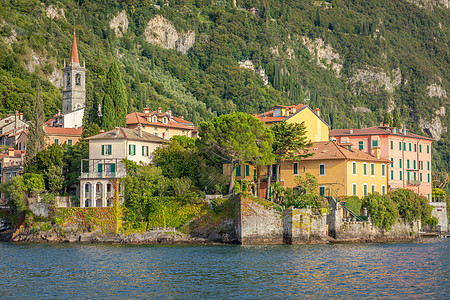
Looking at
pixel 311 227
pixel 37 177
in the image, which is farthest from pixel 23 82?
pixel 311 227

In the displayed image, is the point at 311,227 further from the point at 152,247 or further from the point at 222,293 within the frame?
the point at 222,293

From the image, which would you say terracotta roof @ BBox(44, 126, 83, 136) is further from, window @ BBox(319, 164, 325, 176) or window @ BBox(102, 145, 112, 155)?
window @ BBox(319, 164, 325, 176)

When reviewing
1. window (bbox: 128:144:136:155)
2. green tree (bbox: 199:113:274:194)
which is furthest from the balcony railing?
green tree (bbox: 199:113:274:194)

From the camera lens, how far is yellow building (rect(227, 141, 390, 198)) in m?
78.2

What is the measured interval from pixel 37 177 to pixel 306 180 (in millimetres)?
29787

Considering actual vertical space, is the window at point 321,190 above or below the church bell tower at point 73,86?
below

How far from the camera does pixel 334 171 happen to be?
7862cm

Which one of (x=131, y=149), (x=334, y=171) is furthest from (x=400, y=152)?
(x=131, y=149)

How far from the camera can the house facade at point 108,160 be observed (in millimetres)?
79188

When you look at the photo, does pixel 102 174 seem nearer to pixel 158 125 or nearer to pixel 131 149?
pixel 131 149

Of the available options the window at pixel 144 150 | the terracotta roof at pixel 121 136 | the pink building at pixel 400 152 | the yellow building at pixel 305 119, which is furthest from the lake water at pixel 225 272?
the pink building at pixel 400 152

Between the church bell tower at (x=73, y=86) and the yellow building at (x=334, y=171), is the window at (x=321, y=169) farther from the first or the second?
the church bell tower at (x=73, y=86)

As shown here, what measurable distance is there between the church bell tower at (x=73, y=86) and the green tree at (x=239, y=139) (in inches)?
2715

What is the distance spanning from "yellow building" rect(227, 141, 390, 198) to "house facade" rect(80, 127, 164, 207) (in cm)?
956
